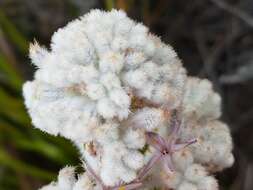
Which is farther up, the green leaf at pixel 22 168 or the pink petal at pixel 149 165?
the green leaf at pixel 22 168

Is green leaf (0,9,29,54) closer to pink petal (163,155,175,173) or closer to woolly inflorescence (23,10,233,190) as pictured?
woolly inflorescence (23,10,233,190)

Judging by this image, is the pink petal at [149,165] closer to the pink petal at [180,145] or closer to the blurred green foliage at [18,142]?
the pink petal at [180,145]

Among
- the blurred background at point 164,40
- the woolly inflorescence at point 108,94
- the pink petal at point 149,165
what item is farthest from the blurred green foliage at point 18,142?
the pink petal at point 149,165

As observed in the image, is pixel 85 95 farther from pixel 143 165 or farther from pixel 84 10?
pixel 84 10

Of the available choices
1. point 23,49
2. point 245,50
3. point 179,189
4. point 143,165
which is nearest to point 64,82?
point 143,165

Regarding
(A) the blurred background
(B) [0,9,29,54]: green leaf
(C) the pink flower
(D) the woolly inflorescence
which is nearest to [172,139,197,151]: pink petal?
(C) the pink flower

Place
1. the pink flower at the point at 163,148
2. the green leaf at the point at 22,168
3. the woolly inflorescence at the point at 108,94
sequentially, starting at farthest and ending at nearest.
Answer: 1. the green leaf at the point at 22,168
2. the pink flower at the point at 163,148
3. the woolly inflorescence at the point at 108,94
